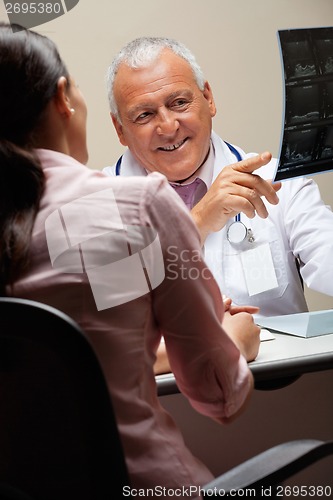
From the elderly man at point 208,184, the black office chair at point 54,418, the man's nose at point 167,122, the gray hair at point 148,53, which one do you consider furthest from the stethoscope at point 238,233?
the black office chair at point 54,418

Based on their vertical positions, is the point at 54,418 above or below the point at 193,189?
above

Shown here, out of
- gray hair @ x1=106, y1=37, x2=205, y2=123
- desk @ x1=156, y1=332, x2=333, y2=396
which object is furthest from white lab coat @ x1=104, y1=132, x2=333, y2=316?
desk @ x1=156, y1=332, x2=333, y2=396

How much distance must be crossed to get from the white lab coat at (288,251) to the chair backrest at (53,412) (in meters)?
1.39

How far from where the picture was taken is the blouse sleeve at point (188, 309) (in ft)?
2.78

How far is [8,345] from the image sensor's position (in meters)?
0.72

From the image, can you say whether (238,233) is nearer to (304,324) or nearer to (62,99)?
(304,324)

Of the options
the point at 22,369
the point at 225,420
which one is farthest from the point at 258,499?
the point at 22,369

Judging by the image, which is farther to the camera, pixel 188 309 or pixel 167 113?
pixel 167 113

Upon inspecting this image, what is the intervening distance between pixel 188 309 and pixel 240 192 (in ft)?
3.53

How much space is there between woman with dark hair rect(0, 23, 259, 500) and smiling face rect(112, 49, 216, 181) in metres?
1.44

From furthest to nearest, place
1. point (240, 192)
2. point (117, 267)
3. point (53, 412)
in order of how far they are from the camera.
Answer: point (240, 192), point (117, 267), point (53, 412)

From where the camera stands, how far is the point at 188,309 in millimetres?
855

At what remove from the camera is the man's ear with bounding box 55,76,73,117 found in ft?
3.00

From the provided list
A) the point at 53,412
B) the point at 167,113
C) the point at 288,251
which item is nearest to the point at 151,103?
the point at 167,113
